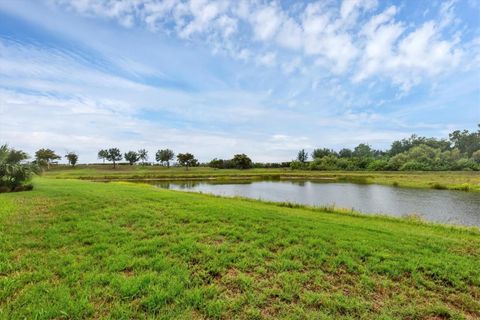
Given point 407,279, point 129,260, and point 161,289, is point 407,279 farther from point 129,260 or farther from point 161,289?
point 129,260

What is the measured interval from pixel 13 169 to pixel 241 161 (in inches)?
3330

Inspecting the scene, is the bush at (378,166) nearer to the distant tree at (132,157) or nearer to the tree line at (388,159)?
the tree line at (388,159)

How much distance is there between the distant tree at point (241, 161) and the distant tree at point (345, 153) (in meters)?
69.1

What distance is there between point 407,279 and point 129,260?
5553 millimetres

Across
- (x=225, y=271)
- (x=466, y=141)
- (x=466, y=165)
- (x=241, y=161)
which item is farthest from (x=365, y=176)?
(x=466, y=141)

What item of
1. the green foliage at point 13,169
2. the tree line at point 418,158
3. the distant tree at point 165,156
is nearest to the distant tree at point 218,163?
the distant tree at point 165,156

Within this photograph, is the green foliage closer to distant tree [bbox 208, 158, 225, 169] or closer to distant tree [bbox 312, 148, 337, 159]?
distant tree [bbox 208, 158, 225, 169]

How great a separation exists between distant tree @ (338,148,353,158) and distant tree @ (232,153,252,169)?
69067 mm

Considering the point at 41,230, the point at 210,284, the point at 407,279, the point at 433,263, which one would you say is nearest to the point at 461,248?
the point at 433,263

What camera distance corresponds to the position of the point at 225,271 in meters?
4.80

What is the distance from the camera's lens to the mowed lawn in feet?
12.1

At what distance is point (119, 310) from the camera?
3492 mm

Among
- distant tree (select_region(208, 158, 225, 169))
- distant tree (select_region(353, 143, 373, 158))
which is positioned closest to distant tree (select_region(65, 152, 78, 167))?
distant tree (select_region(208, 158, 225, 169))

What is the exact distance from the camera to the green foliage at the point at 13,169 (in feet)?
47.5
